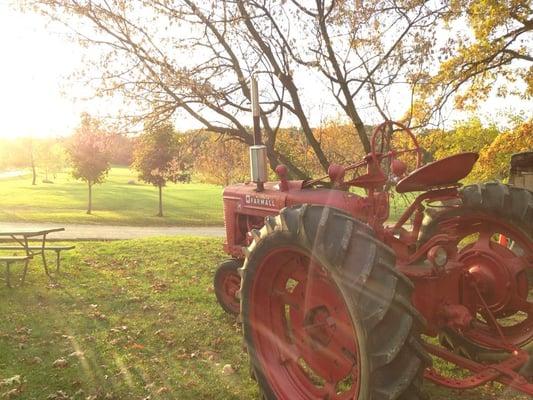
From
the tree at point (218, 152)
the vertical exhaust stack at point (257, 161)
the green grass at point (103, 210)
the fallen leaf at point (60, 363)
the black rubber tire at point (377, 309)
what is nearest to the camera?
the black rubber tire at point (377, 309)

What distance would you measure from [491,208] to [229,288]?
128 inches

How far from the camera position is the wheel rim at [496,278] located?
3.73 metres

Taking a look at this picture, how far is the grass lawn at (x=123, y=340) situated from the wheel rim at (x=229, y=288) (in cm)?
17

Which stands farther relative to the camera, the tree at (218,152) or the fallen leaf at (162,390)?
the tree at (218,152)

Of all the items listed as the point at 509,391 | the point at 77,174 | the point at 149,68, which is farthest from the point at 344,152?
the point at 77,174

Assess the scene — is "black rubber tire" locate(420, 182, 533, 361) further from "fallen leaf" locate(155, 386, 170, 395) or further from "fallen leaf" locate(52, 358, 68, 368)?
"fallen leaf" locate(52, 358, 68, 368)

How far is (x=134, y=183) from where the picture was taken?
221 feet

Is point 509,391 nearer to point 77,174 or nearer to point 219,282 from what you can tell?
point 219,282

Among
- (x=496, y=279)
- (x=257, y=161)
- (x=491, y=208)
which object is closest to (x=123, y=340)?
(x=257, y=161)

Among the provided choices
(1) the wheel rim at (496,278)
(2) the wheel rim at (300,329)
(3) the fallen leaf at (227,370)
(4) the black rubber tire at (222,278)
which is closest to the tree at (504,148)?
(4) the black rubber tire at (222,278)

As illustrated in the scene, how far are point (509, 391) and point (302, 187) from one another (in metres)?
2.43

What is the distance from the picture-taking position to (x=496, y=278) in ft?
12.6

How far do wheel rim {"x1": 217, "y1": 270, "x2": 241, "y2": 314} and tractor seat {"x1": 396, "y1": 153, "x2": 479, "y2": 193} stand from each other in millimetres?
3139

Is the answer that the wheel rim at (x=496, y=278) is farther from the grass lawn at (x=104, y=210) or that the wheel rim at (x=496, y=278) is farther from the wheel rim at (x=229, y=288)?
the grass lawn at (x=104, y=210)
